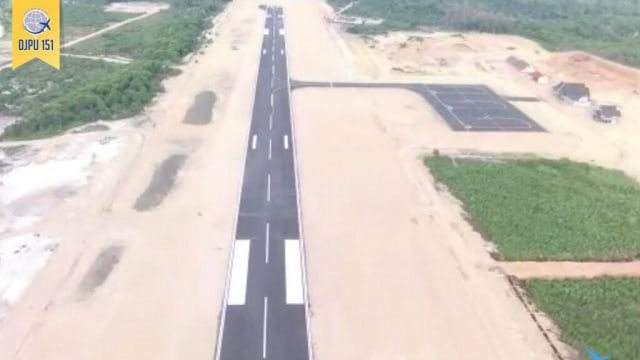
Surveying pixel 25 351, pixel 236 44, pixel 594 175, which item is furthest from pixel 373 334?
pixel 236 44

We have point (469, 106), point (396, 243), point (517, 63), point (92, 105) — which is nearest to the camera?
point (396, 243)

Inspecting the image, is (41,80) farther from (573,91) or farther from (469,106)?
(573,91)

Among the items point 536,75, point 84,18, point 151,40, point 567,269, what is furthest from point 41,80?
point 567,269

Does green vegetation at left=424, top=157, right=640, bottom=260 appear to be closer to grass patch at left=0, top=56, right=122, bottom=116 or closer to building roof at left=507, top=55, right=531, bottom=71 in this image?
building roof at left=507, top=55, right=531, bottom=71

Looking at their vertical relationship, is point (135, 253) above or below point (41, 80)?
above

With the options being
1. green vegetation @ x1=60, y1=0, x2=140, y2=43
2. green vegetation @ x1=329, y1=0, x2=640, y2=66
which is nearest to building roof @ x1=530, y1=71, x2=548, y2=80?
green vegetation @ x1=329, y1=0, x2=640, y2=66

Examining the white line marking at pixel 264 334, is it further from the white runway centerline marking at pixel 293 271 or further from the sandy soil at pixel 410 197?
the sandy soil at pixel 410 197
